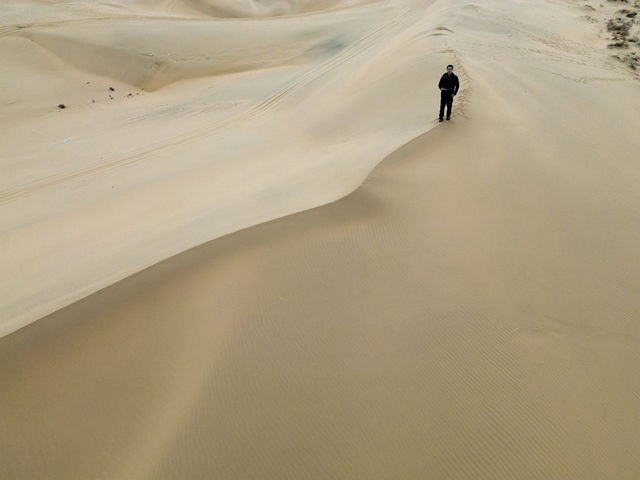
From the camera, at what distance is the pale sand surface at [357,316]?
7.31 ft

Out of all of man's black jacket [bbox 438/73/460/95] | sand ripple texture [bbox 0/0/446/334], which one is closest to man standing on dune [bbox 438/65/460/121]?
man's black jacket [bbox 438/73/460/95]

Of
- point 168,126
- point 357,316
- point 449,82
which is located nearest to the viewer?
point 357,316

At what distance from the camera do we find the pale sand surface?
7.31 feet

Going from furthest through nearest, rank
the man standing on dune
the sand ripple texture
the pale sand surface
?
the man standing on dune < the sand ripple texture < the pale sand surface

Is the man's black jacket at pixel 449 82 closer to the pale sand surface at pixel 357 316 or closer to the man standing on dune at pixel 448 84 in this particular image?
the man standing on dune at pixel 448 84

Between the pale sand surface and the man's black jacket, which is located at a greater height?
the man's black jacket

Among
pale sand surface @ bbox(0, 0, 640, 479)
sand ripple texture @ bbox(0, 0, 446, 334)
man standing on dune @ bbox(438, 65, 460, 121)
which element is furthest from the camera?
man standing on dune @ bbox(438, 65, 460, 121)

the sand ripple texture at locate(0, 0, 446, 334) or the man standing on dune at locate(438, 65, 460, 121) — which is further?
the man standing on dune at locate(438, 65, 460, 121)

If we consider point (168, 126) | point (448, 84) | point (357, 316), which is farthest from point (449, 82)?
point (168, 126)

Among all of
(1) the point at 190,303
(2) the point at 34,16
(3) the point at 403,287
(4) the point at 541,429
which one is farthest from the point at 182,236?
(2) the point at 34,16

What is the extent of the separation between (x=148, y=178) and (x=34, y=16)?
42.1 feet

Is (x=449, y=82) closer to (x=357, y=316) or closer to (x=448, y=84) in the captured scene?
(x=448, y=84)

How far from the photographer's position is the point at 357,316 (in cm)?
290

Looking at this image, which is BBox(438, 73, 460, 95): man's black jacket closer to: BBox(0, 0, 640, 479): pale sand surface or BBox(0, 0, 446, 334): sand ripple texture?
BBox(0, 0, 640, 479): pale sand surface
